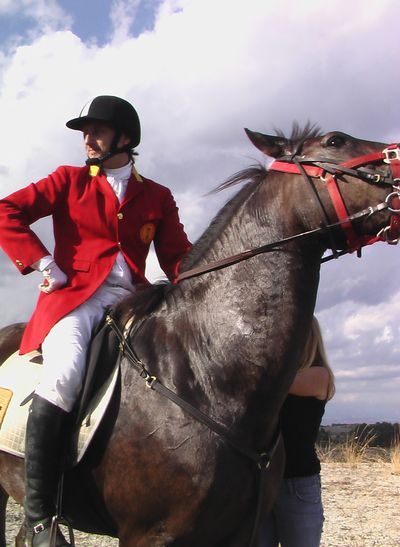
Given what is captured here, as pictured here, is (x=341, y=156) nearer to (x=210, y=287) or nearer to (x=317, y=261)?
(x=317, y=261)

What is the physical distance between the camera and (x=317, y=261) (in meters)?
3.63

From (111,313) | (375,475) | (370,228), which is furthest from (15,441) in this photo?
(375,475)

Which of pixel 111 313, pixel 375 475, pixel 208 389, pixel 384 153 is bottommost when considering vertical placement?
pixel 375 475

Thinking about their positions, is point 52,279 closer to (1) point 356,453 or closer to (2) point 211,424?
(2) point 211,424

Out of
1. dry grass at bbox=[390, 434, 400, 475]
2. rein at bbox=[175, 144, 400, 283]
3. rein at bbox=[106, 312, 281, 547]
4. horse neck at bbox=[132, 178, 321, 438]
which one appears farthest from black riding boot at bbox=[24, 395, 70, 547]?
dry grass at bbox=[390, 434, 400, 475]

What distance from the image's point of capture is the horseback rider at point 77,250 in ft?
12.0

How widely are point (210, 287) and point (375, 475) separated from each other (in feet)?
28.5

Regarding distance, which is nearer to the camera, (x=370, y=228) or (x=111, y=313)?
(x=370, y=228)

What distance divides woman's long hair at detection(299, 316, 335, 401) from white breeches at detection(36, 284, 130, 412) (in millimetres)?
1480

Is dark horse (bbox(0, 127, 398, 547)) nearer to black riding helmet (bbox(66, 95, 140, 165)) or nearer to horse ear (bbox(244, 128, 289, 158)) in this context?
horse ear (bbox(244, 128, 289, 158))

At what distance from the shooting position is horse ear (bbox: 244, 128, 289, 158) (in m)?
3.76

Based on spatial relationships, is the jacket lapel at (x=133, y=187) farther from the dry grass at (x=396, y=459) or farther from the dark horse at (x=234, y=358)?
the dry grass at (x=396, y=459)

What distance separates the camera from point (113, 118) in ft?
14.3

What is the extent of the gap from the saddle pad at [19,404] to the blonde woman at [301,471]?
1.36 metres
